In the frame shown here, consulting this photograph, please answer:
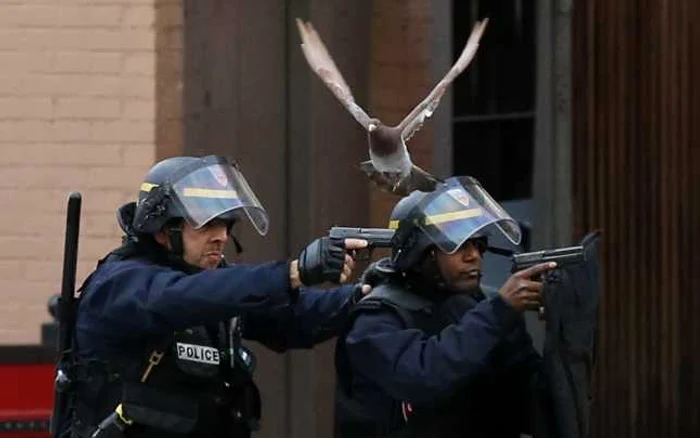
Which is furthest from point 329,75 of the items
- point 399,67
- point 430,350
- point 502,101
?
point 502,101

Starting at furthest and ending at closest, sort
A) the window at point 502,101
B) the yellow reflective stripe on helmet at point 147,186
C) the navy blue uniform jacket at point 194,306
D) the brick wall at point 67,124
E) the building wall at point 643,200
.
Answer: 1. the window at point 502,101
2. the building wall at point 643,200
3. the brick wall at point 67,124
4. the yellow reflective stripe on helmet at point 147,186
5. the navy blue uniform jacket at point 194,306

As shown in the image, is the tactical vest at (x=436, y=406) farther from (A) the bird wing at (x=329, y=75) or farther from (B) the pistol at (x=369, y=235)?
(A) the bird wing at (x=329, y=75)

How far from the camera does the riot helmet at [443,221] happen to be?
4762 mm

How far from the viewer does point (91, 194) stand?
23.9 feet

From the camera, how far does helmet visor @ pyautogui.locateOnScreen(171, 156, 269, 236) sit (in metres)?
5.04

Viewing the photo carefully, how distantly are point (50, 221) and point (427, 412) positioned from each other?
290 cm

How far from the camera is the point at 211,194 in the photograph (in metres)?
5.09

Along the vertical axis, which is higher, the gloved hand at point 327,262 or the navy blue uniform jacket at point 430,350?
the gloved hand at point 327,262

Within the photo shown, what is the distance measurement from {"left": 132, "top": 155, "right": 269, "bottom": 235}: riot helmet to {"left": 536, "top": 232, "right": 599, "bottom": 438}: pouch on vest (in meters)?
0.97

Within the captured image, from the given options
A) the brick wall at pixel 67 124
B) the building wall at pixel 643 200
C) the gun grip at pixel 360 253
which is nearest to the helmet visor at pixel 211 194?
the gun grip at pixel 360 253

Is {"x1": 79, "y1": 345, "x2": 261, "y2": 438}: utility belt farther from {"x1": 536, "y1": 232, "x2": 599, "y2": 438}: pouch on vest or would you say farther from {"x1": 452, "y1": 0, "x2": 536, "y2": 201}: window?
{"x1": 452, "y1": 0, "x2": 536, "y2": 201}: window

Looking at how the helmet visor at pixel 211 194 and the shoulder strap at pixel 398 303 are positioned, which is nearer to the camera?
the shoulder strap at pixel 398 303

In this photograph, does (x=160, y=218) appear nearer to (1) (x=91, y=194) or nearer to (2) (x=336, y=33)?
(1) (x=91, y=194)

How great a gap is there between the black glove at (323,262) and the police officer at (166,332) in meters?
0.38
